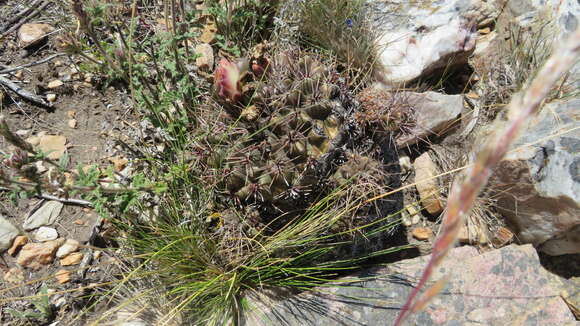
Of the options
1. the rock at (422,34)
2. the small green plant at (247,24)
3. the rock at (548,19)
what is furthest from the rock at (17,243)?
the rock at (548,19)

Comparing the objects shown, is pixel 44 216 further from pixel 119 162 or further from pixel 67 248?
pixel 119 162

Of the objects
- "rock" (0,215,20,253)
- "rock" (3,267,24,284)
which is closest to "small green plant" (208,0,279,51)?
"rock" (0,215,20,253)

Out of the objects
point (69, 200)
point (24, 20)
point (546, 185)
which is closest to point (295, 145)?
point (69, 200)

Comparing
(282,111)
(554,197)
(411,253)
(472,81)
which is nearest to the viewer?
(282,111)

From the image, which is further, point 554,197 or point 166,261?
point 554,197

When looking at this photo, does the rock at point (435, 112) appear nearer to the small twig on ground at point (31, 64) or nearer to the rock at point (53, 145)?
the rock at point (53, 145)

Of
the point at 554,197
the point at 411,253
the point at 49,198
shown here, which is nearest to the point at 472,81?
the point at 554,197

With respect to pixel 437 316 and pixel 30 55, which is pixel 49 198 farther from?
pixel 437 316

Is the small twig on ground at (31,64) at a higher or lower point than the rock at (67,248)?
higher
